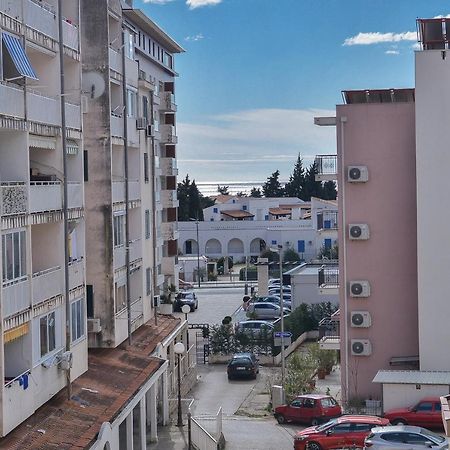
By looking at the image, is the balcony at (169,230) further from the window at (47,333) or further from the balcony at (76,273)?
the window at (47,333)

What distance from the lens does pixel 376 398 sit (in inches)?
1266

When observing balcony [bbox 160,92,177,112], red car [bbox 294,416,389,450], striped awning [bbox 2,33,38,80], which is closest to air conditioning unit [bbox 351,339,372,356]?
red car [bbox 294,416,389,450]

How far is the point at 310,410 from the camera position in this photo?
3012 centimetres

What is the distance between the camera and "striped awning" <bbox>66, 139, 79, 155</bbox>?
23.2m

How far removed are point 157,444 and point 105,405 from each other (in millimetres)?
6422

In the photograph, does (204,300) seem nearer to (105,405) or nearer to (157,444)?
(157,444)

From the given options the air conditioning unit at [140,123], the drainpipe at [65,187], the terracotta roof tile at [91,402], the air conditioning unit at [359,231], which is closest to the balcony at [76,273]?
the drainpipe at [65,187]

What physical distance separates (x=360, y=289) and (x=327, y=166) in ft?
14.3

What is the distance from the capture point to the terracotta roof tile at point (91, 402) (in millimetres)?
18109

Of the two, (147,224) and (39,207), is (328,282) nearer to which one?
(147,224)

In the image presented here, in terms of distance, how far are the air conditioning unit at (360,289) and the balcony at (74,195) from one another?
1171cm

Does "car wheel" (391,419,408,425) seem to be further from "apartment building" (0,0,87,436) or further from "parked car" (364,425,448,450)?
"apartment building" (0,0,87,436)

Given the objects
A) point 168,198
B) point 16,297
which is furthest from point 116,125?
point 168,198

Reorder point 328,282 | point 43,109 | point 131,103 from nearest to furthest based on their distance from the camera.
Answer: point 43,109
point 131,103
point 328,282
